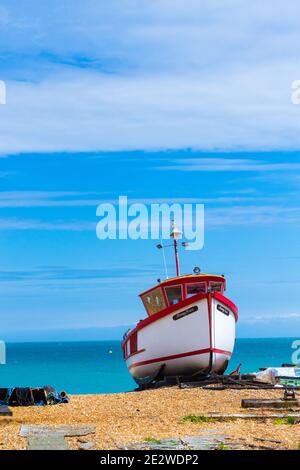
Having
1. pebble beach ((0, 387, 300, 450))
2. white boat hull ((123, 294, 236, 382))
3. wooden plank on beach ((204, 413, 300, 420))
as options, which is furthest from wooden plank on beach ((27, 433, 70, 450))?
white boat hull ((123, 294, 236, 382))

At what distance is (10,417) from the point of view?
64.0 ft

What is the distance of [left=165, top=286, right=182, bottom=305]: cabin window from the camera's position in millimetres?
33062

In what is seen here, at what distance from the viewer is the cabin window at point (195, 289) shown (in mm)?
32875

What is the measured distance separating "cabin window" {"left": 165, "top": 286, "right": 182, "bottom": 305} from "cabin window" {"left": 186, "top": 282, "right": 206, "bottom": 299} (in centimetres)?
36

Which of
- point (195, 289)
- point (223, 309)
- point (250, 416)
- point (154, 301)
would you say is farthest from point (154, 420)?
point (154, 301)

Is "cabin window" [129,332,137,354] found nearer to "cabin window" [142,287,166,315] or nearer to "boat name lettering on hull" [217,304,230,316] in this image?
"cabin window" [142,287,166,315]

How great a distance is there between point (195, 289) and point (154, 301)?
224cm

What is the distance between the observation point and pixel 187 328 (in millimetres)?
32281

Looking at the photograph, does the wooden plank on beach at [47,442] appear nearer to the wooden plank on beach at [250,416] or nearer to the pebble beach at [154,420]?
the pebble beach at [154,420]

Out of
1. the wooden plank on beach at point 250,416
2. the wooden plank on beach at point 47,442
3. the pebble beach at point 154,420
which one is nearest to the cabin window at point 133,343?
the pebble beach at point 154,420

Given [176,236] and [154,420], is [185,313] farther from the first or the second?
[154,420]
